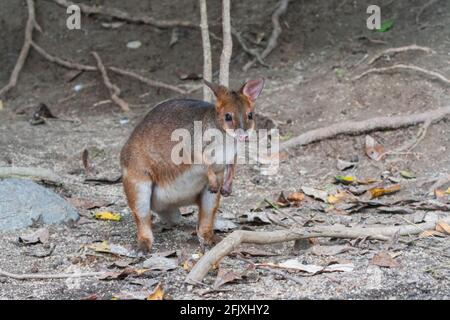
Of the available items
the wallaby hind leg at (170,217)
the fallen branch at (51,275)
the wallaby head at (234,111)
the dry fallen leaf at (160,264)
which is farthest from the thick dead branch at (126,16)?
the fallen branch at (51,275)

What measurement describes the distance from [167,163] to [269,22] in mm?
4949

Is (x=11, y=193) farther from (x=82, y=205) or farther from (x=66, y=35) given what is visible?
(x=66, y=35)

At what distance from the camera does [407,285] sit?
16.1 ft

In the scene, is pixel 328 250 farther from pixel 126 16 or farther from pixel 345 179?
pixel 126 16

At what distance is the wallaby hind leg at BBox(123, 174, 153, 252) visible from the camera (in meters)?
6.10

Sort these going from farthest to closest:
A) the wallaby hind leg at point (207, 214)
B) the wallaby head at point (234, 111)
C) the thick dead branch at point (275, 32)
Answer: the thick dead branch at point (275, 32)
the wallaby hind leg at point (207, 214)
the wallaby head at point (234, 111)

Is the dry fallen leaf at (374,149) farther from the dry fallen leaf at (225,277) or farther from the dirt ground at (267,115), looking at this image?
the dry fallen leaf at (225,277)

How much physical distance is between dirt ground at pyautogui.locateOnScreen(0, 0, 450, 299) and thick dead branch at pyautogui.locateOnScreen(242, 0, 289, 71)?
0.11 meters

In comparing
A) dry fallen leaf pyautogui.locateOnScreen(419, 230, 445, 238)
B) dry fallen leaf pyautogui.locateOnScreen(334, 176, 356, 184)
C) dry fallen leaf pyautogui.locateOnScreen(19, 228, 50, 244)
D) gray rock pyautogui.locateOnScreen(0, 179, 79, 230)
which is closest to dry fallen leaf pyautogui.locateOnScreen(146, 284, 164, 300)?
dry fallen leaf pyautogui.locateOnScreen(19, 228, 50, 244)

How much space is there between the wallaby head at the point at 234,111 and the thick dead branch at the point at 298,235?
2.19 ft

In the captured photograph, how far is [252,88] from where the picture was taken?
5.98 metres

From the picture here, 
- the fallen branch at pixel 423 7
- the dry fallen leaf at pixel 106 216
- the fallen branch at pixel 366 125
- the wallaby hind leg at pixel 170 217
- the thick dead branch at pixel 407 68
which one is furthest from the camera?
the fallen branch at pixel 423 7

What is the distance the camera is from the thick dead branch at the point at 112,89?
9920 millimetres
